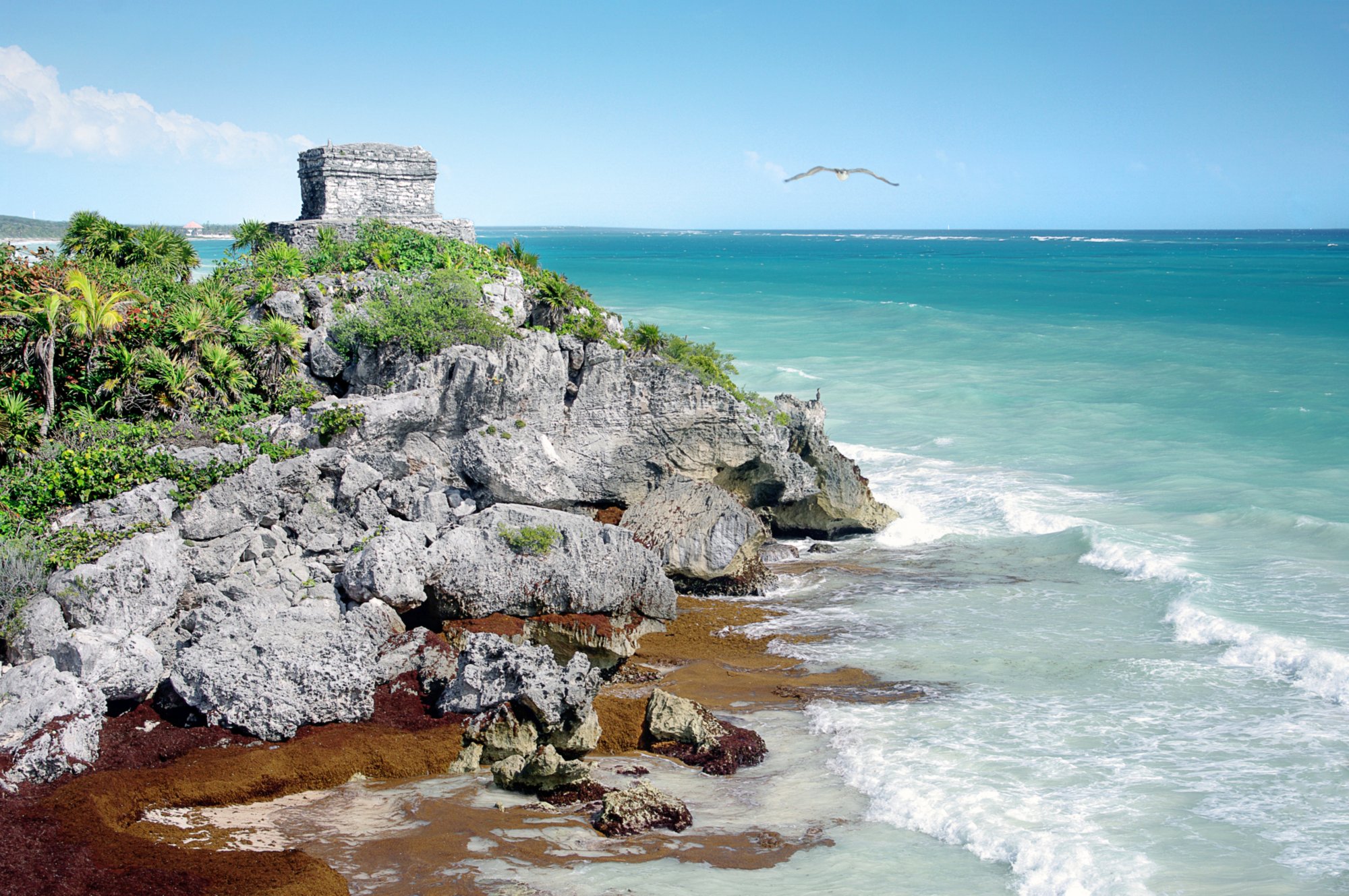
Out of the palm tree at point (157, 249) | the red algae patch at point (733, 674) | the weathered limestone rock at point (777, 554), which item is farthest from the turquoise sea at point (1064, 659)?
the palm tree at point (157, 249)

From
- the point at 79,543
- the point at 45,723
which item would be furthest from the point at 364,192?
the point at 45,723

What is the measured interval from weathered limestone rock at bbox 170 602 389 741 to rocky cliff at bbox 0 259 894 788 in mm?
22

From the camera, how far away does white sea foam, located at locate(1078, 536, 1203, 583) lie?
1486 cm

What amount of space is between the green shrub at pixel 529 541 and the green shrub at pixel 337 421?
3.65m

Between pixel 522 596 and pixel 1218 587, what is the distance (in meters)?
10.3

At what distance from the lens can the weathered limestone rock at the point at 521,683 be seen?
31.3 ft

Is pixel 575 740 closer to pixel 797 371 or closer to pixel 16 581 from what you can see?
pixel 16 581

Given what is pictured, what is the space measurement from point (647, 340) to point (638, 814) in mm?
9661

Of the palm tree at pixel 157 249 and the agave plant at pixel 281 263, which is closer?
the agave plant at pixel 281 263

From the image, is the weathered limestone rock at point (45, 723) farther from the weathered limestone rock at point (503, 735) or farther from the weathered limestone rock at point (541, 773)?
the weathered limestone rock at point (541, 773)

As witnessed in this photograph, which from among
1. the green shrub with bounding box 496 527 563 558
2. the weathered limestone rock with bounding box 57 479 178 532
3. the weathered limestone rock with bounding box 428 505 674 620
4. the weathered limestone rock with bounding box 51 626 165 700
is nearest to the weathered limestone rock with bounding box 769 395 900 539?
the weathered limestone rock with bounding box 428 505 674 620

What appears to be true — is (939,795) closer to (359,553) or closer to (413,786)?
(413,786)

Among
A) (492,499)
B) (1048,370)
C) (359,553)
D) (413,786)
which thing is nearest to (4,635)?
(359,553)

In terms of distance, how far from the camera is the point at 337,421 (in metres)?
14.3
